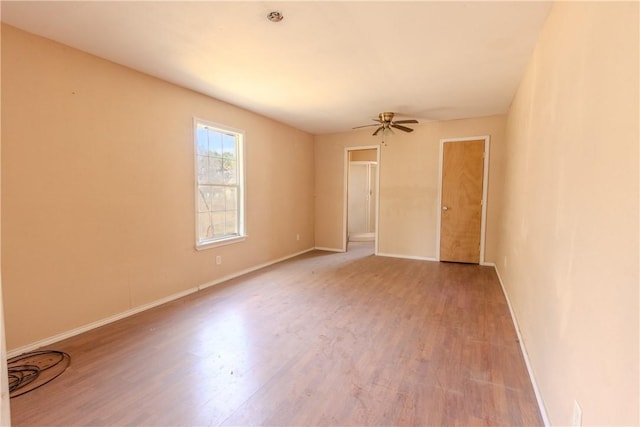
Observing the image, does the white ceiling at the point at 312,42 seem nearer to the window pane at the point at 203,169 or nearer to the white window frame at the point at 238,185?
the white window frame at the point at 238,185

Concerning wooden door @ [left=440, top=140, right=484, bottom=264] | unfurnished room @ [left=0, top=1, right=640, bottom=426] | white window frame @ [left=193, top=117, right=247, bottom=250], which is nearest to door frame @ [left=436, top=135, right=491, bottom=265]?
wooden door @ [left=440, top=140, right=484, bottom=264]

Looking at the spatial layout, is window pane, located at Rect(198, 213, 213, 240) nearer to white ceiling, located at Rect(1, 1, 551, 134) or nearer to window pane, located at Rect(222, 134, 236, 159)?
window pane, located at Rect(222, 134, 236, 159)

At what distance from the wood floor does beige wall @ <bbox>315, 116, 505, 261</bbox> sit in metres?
2.04

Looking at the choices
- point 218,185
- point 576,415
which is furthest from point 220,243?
point 576,415

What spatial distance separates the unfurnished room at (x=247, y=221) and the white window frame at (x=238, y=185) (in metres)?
0.04

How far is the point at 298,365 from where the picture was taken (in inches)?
85.5

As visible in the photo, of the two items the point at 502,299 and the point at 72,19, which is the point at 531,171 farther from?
the point at 72,19

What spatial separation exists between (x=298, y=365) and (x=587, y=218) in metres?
1.87

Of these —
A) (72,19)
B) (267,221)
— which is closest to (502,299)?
(267,221)

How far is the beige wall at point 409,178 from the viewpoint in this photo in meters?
5.03

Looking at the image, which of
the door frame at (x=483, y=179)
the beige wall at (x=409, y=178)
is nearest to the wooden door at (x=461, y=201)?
the door frame at (x=483, y=179)

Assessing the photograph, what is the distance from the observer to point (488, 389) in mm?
1908

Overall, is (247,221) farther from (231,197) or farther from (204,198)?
(204,198)

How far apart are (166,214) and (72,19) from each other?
1.84 metres
